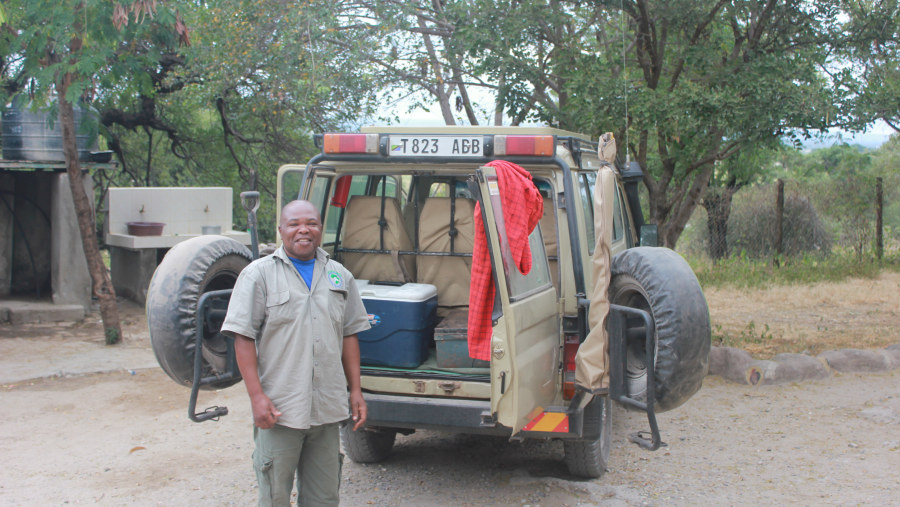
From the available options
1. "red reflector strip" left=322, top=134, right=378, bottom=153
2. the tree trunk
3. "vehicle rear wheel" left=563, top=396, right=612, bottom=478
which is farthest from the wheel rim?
the tree trunk

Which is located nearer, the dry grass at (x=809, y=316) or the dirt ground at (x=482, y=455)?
the dirt ground at (x=482, y=455)

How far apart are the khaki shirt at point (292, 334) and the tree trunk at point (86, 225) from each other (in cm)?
625

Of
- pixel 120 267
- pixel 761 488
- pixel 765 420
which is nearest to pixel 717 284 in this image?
pixel 765 420

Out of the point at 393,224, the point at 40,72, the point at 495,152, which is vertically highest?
the point at 40,72

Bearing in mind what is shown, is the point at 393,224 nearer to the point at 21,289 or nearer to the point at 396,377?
the point at 396,377

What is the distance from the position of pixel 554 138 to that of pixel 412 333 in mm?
1328

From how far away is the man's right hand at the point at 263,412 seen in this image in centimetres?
310

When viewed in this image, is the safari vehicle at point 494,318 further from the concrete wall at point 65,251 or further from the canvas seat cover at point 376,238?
the concrete wall at point 65,251

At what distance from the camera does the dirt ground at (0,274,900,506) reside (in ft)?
14.9

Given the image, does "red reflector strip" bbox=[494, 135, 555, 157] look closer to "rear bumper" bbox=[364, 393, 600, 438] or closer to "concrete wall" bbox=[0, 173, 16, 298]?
"rear bumper" bbox=[364, 393, 600, 438]

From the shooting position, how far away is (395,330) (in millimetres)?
4445

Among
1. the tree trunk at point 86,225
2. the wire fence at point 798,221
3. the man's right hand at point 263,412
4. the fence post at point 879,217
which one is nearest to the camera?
the man's right hand at point 263,412

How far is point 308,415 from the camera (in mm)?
3197

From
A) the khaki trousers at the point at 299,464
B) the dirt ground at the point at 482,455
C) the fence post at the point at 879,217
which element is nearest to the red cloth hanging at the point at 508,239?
the khaki trousers at the point at 299,464
